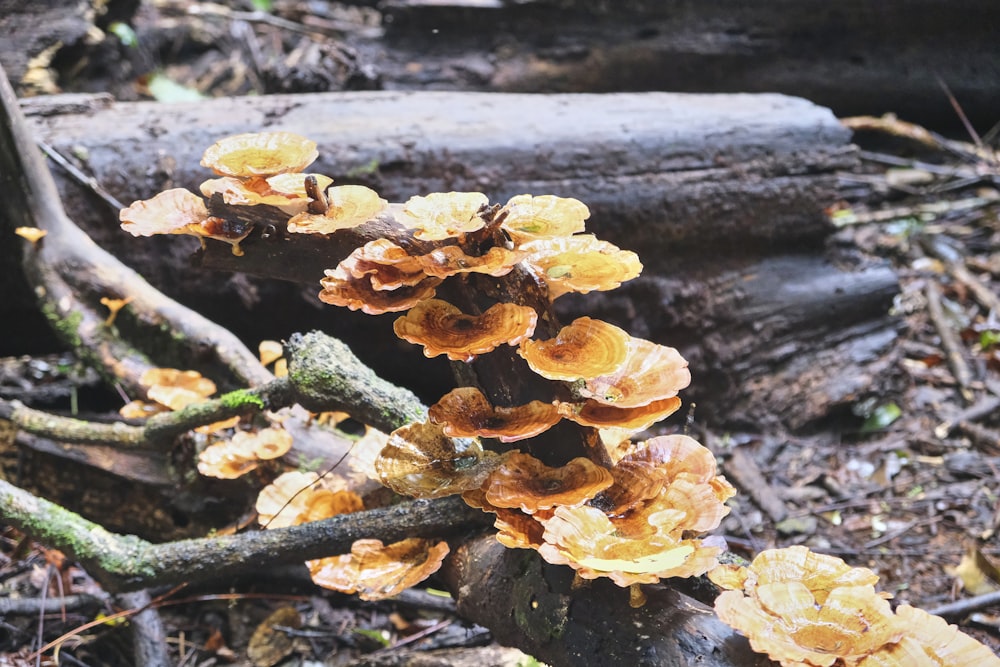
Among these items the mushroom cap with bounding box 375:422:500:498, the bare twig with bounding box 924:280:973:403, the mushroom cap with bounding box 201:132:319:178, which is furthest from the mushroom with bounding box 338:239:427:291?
the bare twig with bounding box 924:280:973:403

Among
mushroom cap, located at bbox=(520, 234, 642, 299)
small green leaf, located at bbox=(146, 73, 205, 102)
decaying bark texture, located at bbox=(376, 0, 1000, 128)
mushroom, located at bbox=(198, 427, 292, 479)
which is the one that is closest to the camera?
mushroom cap, located at bbox=(520, 234, 642, 299)

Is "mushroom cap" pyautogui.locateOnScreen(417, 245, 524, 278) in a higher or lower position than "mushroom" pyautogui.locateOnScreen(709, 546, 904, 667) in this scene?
higher

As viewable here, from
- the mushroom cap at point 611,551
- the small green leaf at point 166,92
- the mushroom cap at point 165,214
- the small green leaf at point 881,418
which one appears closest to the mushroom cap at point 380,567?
the mushroom cap at point 611,551

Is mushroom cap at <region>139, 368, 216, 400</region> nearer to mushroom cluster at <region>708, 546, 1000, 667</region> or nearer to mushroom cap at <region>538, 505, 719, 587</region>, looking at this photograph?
mushroom cap at <region>538, 505, 719, 587</region>

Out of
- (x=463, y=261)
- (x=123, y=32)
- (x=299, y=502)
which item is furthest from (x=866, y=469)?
(x=123, y=32)

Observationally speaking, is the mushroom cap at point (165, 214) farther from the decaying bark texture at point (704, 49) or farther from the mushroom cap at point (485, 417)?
the decaying bark texture at point (704, 49)

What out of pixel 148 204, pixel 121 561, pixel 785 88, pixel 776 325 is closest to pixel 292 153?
pixel 148 204
